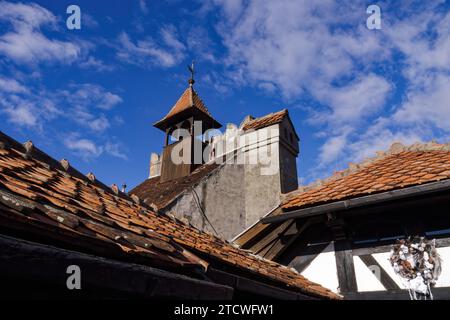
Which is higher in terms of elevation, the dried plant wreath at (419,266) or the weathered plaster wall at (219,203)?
the weathered plaster wall at (219,203)

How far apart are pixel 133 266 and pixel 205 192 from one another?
8807 mm

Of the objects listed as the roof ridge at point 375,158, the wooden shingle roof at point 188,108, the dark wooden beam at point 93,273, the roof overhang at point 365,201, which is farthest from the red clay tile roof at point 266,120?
the dark wooden beam at point 93,273

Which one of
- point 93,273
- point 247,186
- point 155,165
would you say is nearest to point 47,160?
point 93,273

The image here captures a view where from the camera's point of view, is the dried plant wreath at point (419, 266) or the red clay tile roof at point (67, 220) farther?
the dried plant wreath at point (419, 266)

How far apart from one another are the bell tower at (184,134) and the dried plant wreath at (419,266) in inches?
378

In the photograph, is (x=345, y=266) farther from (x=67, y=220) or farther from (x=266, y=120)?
(x=266, y=120)

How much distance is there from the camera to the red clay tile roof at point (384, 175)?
18.5 ft

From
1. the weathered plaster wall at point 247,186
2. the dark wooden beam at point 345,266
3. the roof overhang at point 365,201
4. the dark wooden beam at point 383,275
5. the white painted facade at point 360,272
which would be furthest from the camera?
the weathered plaster wall at point 247,186

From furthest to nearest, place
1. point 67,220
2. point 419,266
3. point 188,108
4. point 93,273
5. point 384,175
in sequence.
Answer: point 188,108 → point 384,175 → point 419,266 → point 67,220 → point 93,273

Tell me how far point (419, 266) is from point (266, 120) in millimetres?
8210

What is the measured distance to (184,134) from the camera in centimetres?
1545

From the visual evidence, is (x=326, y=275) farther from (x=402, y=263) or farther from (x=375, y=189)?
(x=375, y=189)

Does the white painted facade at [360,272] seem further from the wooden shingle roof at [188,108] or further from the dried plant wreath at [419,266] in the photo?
the wooden shingle roof at [188,108]
